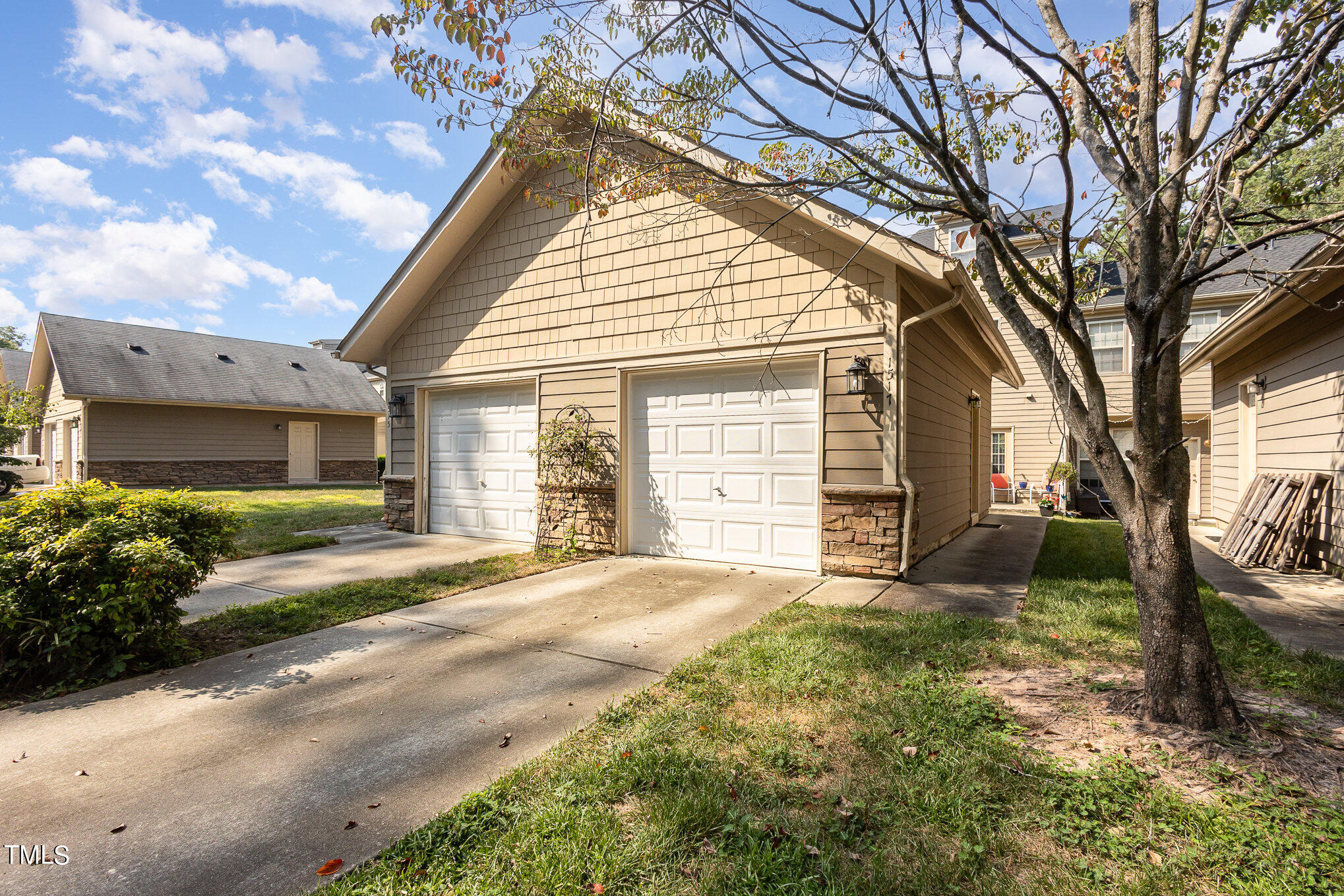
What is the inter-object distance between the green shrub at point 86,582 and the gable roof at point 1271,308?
278 inches

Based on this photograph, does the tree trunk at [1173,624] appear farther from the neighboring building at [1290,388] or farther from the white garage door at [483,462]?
the white garage door at [483,462]

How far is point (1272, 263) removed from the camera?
13664 mm

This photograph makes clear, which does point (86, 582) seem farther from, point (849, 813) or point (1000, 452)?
point (1000, 452)

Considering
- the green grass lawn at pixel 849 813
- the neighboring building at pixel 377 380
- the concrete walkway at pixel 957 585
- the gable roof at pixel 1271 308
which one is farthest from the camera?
the neighboring building at pixel 377 380

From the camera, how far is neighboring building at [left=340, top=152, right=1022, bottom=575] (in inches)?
240

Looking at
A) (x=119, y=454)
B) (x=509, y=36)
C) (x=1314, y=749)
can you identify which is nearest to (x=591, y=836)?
A: (x=1314, y=749)

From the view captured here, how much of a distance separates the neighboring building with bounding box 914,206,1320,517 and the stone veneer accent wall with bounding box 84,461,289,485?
71.7 feet

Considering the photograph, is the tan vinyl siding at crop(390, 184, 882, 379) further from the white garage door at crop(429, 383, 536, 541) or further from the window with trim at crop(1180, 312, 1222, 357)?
the window with trim at crop(1180, 312, 1222, 357)

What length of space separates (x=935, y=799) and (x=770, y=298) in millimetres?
5192

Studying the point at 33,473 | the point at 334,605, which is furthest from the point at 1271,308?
the point at 33,473

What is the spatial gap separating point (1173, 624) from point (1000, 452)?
16081mm

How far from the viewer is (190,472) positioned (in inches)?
741

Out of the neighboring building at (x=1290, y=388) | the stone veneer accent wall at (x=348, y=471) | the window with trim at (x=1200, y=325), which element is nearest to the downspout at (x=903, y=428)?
the neighboring building at (x=1290, y=388)

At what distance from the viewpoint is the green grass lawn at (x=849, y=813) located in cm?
183
